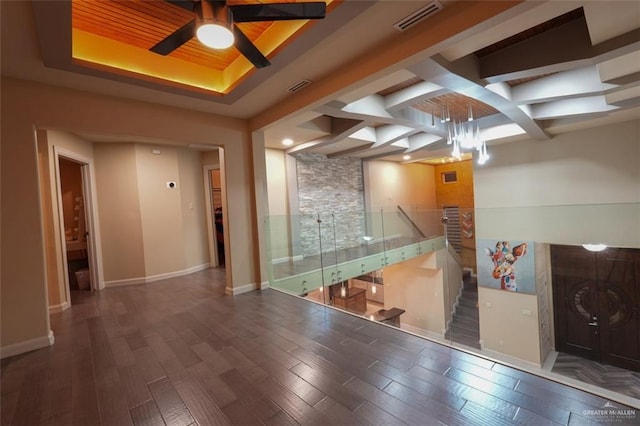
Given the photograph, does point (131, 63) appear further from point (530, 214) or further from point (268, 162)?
point (530, 214)

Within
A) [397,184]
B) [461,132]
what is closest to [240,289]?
[461,132]

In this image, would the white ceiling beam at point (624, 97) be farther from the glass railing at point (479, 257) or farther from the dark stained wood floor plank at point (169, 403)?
the dark stained wood floor plank at point (169, 403)

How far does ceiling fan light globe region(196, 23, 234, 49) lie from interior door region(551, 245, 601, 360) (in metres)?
4.37

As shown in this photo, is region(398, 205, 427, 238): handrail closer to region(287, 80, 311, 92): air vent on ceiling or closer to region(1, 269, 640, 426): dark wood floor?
region(1, 269, 640, 426): dark wood floor

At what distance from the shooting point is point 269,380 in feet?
6.23

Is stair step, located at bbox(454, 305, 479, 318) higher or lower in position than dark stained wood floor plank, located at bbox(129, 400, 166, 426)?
lower

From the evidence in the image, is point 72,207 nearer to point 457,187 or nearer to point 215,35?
point 215,35

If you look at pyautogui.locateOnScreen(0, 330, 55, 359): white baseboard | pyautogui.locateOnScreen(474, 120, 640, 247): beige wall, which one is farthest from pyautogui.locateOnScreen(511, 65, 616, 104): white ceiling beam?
pyautogui.locateOnScreen(0, 330, 55, 359): white baseboard

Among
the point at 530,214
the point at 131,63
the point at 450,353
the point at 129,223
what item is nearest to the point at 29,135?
the point at 131,63

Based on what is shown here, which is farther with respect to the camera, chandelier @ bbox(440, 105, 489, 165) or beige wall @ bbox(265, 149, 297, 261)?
beige wall @ bbox(265, 149, 297, 261)

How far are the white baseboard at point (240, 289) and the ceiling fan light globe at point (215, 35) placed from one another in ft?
10.1

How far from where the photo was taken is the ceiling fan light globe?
5.68 ft

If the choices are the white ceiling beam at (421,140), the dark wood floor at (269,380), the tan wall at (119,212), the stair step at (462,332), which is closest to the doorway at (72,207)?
the tan wall at (119,212)

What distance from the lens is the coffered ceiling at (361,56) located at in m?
1.90
